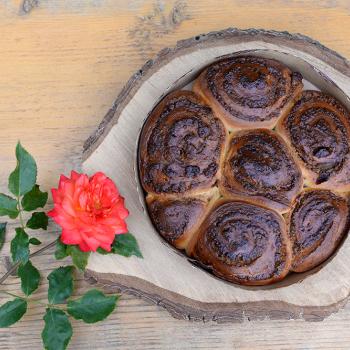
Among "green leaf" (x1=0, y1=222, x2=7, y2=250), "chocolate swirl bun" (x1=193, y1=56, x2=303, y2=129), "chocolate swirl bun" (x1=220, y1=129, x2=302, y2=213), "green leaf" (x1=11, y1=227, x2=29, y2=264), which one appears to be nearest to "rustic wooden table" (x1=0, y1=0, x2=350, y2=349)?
"green leaf" (x1=0, y1=222, x2=7, y2=250)

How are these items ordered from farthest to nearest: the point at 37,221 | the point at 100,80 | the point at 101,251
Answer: the point at 100,80 < the point at 37,221 < the point at 101,251

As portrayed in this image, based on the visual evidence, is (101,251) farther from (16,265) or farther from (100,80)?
(100,80)

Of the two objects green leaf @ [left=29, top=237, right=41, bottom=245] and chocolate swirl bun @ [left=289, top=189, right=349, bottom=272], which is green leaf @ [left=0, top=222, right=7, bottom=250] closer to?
green leaf @ [left=29, top=237, right=41, bottom=245]

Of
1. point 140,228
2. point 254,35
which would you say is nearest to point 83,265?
point 140,228

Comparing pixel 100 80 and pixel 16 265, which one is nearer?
pixel 16 265

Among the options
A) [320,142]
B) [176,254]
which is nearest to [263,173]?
[320,142]

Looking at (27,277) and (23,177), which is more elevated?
(23,177)
